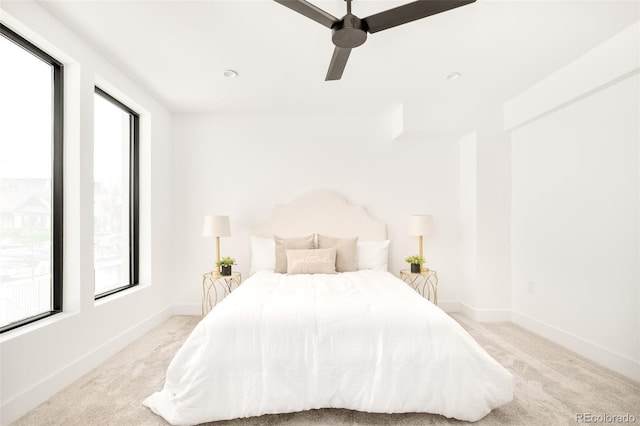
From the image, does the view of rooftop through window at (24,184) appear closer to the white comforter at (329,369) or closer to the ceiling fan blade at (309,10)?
the white comforter at (329,369)

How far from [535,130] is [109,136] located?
4.39m

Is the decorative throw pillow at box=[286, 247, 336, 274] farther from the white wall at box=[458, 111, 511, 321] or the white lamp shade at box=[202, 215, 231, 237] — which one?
the white wall at box=[458, 111, 511, 321]

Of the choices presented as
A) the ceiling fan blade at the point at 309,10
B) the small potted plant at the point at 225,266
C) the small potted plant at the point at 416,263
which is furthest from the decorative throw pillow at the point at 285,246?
the ceiling fan blade at the point at 309,10

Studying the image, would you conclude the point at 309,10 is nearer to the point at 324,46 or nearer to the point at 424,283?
the point at 324,46

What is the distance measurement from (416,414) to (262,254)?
232 centimetres

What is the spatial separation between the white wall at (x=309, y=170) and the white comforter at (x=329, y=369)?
2278mm

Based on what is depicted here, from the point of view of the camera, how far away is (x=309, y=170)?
13.5 ft

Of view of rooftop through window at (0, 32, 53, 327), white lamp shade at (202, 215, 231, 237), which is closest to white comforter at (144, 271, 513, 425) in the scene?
view of rooftop through window at (0, 32, 53, 327)

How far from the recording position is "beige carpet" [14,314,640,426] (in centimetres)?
187

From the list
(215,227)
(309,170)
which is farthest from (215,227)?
(309,170)

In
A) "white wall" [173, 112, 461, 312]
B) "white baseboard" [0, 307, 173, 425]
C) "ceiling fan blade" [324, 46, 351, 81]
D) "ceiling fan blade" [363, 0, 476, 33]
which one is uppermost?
"ceiling fan blade" [363, 0, 476, 33]

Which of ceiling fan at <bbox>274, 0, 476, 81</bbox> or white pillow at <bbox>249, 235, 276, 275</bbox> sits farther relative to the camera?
white pillow at <bbox>249, 235, 276, 275</bbox>

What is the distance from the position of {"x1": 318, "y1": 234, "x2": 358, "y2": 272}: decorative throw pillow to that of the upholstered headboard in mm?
320

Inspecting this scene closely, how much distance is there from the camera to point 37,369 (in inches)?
80.3
